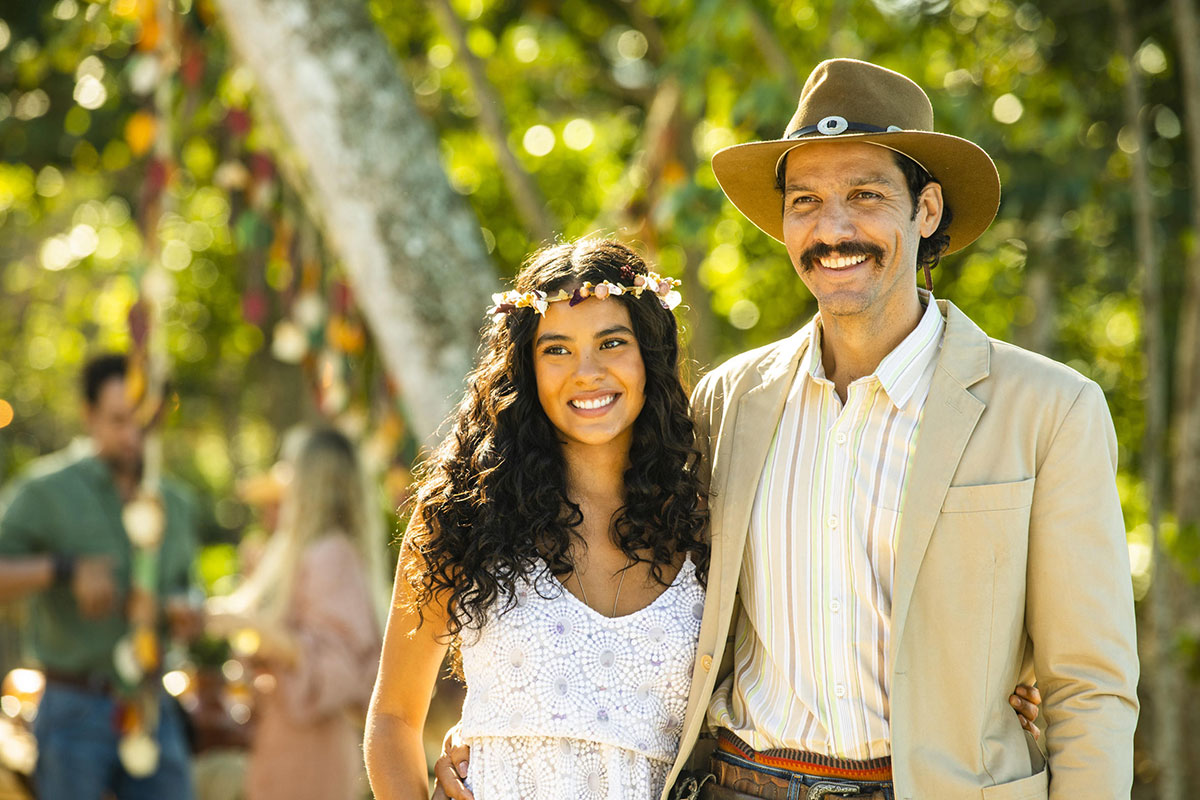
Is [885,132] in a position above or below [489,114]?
below

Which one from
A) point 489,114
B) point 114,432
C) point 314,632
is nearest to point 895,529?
point 489,114


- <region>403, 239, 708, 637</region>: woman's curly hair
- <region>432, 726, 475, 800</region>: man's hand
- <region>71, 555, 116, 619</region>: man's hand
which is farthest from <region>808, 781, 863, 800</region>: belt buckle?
<region>71, 555, 116, 619</region>: man's hand

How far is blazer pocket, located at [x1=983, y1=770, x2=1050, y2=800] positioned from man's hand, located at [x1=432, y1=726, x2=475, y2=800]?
0.99m

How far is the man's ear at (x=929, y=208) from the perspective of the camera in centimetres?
268

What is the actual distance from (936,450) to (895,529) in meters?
0.17

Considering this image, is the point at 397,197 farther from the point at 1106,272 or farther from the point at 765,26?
the point at 1106,272

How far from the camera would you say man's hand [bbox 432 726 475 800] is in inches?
103

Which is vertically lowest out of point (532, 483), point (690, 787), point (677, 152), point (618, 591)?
point (690, 787)

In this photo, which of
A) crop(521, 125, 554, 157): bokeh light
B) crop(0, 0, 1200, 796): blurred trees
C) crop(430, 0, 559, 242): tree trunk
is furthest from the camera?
crop(521, 125, 554, 157): bokeh light

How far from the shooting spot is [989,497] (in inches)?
91.9

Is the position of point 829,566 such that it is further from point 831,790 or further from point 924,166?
point 924,166

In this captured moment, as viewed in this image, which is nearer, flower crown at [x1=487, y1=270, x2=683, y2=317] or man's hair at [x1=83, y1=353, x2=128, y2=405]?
flower crown at [x1=487, y1=270, x2=683, y2=317]

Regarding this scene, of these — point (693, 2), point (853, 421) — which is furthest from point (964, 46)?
point (853, 421)

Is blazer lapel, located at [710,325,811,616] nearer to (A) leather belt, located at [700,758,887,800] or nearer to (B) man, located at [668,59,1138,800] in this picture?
(B) man, located at [668,59,1138,800]
